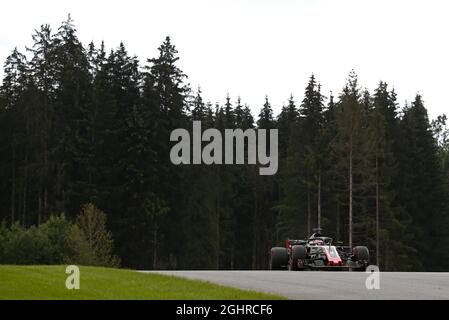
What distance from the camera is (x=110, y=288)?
16.6 meters

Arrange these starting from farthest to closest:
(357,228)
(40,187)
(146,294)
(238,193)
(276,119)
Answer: (276,119)
(238,193)
(357,228)
(40,187)
(146,294)

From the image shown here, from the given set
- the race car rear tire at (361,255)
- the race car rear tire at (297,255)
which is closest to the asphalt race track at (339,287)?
the race car rear tire at (297,255)

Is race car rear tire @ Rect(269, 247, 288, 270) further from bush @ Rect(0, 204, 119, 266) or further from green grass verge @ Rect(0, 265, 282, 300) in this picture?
bush @ Rect(0, 204, 119, 266)

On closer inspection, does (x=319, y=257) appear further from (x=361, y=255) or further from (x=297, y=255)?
(x=361, y=255)

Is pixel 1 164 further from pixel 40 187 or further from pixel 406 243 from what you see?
pixel 406 243

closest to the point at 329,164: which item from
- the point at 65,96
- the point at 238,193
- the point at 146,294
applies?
the point at 238,193

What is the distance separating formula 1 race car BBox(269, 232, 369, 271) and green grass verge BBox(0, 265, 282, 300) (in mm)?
9851

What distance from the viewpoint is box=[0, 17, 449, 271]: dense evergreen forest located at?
201ft

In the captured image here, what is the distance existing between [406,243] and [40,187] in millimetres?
33244

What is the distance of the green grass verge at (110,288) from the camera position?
1505cm

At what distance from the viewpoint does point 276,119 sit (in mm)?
108750

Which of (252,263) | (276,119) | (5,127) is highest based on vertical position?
(276,119)

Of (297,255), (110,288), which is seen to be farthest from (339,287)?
(297,255)

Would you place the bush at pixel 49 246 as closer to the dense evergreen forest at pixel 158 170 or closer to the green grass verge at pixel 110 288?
the dense evergreen forest at pixel 158 170
